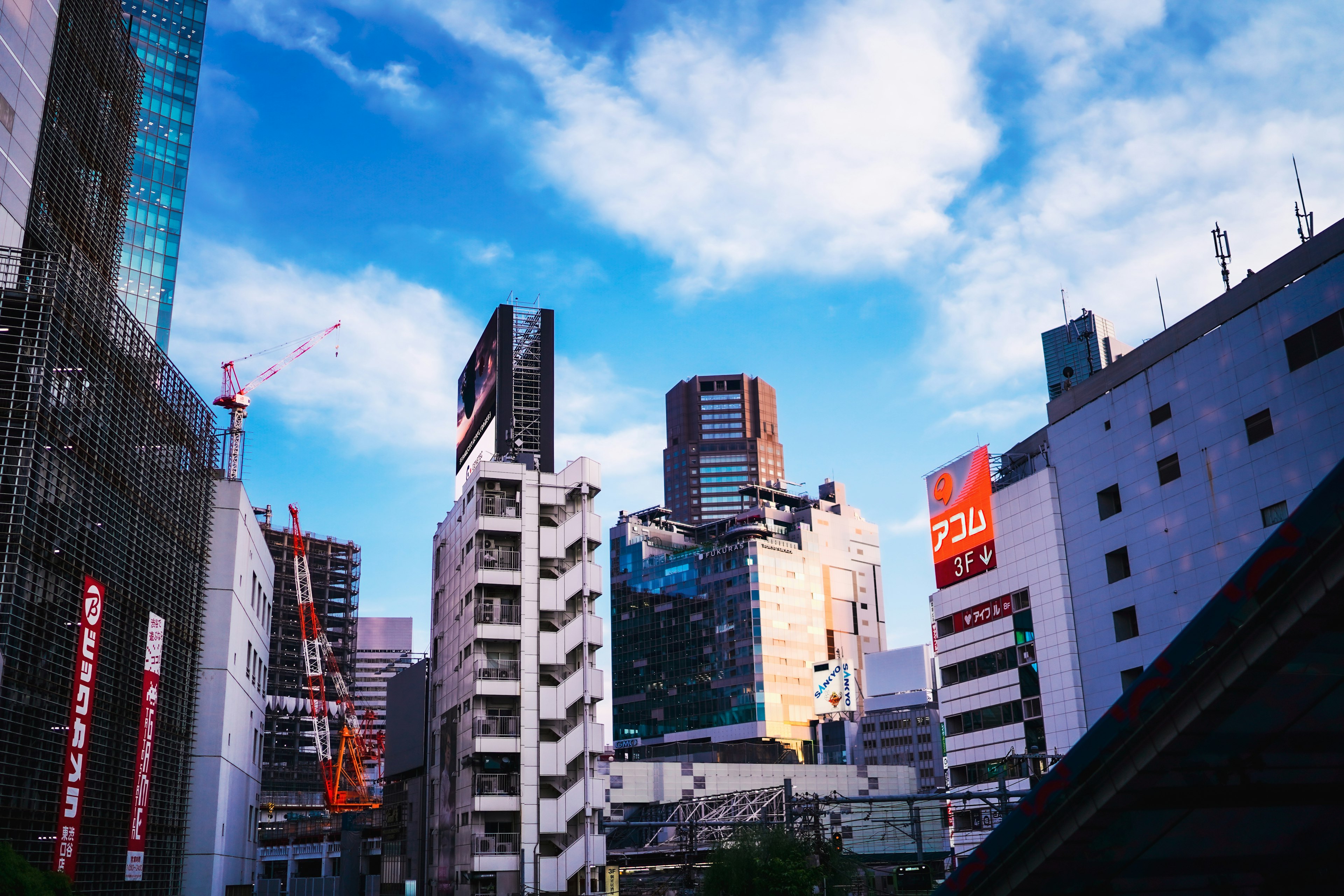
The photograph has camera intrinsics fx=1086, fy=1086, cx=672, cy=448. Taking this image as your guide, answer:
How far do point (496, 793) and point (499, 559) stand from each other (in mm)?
16555

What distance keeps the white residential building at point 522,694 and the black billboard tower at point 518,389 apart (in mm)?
6051

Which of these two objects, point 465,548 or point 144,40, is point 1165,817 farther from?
point 144,40

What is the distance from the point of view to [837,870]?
2559 inches

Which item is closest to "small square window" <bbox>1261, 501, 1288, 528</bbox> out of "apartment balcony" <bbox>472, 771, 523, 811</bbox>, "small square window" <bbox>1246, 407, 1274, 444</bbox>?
"small square window" <bbox>1246, 407, 1274, 444</bbox>

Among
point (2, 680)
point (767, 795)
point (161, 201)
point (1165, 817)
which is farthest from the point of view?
point (767, 795)

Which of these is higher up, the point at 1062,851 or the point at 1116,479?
→ the point at 1116,479

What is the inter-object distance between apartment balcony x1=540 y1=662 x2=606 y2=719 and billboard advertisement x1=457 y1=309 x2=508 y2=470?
22078 mm

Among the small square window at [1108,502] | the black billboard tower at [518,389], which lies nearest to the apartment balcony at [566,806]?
the black billboard tower at [518,389]

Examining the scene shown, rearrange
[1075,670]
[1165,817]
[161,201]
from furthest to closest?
[161,201], [1075,670], [1165,817]

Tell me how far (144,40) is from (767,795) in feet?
325

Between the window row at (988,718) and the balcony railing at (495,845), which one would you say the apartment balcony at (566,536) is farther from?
→ the window row at (988,718)

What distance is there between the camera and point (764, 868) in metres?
60.2

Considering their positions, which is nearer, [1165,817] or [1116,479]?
[1165,817]

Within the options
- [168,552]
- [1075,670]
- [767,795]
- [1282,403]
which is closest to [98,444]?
[168,552]
